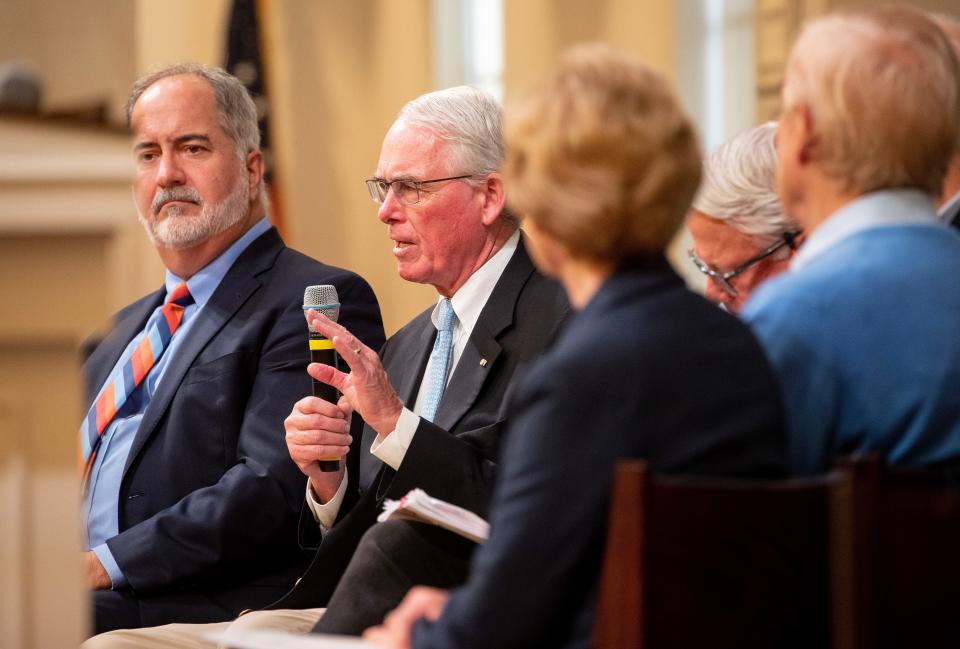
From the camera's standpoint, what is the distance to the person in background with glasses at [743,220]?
285 cm

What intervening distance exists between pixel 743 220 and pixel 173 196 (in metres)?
1.66

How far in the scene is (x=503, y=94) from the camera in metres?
7.56

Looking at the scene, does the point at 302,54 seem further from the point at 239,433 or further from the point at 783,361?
the point at 783,361

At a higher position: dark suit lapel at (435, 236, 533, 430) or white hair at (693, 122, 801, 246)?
white hair at (693, 122, 801, 246)

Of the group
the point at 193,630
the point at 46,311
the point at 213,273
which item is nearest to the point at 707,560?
the point at 46,311

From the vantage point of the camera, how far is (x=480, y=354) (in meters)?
2.85

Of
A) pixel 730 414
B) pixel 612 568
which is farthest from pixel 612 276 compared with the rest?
pixel 612 568

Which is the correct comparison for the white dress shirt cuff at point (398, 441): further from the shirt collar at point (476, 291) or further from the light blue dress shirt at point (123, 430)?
the light blue dress shirt at point (123, 430)

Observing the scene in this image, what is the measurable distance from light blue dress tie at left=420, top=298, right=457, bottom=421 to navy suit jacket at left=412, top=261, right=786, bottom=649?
1330 mm

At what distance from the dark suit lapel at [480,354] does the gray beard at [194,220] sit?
38.8 inches

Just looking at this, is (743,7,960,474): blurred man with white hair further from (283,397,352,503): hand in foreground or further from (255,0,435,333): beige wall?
(255,0,435,333): beige wall

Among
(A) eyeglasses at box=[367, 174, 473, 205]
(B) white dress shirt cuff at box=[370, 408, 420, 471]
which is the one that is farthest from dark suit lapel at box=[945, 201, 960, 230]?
(B) white dress shirt cuff at box=[370, 408, 420, 471]

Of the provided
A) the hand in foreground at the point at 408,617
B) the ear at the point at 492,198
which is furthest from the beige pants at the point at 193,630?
the ear at the point at 492,198

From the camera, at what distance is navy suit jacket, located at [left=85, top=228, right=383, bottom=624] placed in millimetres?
3012
